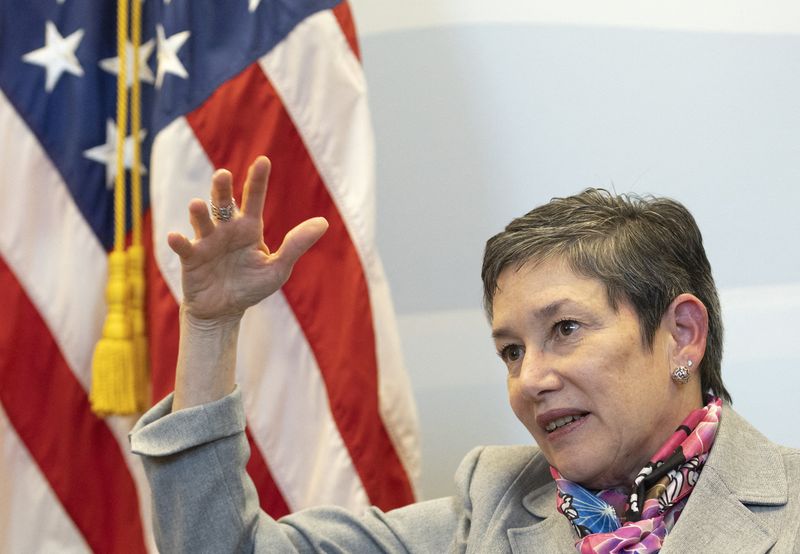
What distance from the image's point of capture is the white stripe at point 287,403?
2.04 m

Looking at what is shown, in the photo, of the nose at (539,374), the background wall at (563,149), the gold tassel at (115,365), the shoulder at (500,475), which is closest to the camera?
the nose at (539,374)

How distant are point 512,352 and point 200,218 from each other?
1.63ft

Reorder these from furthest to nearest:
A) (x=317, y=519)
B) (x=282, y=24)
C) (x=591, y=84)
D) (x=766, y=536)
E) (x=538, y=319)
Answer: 1. (x=591, y=84)
2. (x=282, y=24)
3. (x=317, y=519)
4. (x=538, y=319)
5. (x=766, y=536)

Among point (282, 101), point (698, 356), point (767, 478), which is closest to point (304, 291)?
point (282, 101)

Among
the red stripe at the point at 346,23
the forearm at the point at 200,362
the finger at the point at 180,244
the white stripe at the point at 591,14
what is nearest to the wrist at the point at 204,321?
the forearm at the point at 200,362

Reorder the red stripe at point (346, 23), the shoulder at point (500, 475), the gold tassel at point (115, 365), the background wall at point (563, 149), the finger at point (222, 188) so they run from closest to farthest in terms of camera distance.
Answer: the finger at point (222, 188) → the shoulder at point (500, 475) → the gold tassel at point (115, 365) → the red stripe at point (346, 23) → the background wall at point (563, 149)

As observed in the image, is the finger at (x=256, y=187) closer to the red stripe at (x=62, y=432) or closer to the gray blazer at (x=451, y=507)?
the gray blazer at (x=451, y=507)

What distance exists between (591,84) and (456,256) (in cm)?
47

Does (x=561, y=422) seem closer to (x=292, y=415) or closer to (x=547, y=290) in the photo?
(x=547, y=290)

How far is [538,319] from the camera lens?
1543 mm

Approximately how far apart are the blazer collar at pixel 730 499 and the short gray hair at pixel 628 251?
0.14 metres

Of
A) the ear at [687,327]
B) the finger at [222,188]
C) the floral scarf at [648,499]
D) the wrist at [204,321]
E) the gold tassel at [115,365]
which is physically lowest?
the floral scarf at [648,499]

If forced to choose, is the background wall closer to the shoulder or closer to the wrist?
the shoulder

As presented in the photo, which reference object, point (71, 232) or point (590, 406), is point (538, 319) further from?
point (71, 232)
